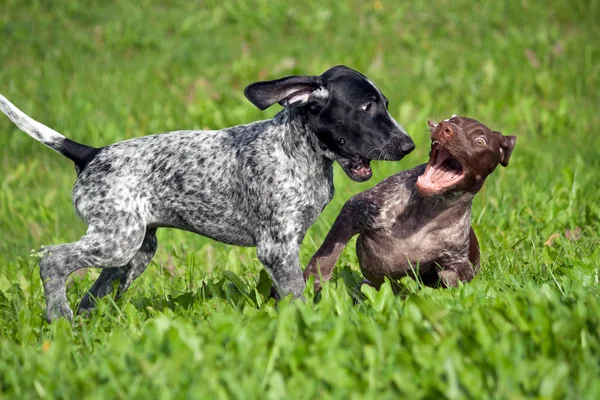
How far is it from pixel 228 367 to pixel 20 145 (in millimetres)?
7394

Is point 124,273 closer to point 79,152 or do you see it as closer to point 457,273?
point 79,152

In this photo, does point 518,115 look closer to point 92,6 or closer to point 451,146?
point 451,146

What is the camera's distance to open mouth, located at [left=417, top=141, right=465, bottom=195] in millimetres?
4633

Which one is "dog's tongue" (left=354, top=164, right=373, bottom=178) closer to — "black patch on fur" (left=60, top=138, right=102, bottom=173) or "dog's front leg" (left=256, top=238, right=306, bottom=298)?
"dog's front leg" (left=256, top=238, right=306, bottom=298)

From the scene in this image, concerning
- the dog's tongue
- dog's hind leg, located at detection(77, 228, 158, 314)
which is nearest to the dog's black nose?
the dog's tongue

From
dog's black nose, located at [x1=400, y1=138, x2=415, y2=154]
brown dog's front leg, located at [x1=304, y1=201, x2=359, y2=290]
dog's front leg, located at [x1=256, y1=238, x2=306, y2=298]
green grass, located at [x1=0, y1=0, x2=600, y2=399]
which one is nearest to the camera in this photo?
green grass, located at [x1=0, y1=0, x2=600, y2=399]

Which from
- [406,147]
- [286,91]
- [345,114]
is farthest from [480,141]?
[286,91]

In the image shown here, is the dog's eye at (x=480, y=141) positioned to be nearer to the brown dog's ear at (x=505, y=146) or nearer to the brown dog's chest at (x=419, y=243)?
the brown dog's ear at (x=505, y=146)

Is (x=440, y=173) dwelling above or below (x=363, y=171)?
below

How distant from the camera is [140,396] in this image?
3129 mm

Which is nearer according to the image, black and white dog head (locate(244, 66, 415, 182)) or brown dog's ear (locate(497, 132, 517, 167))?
black and white dog head (locate(244, 66, 415, 182))

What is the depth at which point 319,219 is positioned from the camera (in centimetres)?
726

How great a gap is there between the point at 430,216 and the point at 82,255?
2.16 metres

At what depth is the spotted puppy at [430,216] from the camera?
A: 4.65 meters
